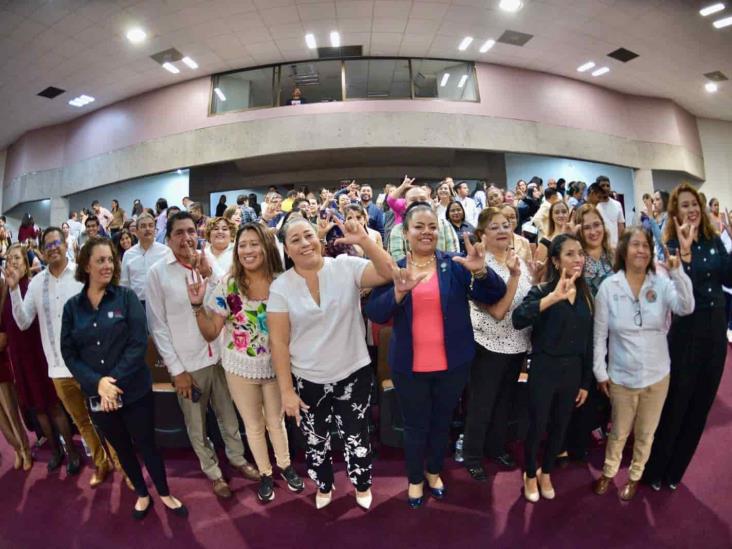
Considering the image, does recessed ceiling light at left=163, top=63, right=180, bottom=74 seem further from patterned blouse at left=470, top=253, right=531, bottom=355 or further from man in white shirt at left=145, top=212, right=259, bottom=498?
patterned blouse at left=470, top=253, right=531, bottom=355

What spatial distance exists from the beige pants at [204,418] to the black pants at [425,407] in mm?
1081

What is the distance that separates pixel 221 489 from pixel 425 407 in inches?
51.9

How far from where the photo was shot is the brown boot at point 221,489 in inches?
85.4

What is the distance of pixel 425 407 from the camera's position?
190 cm

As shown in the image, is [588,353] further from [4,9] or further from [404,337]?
[4,9]

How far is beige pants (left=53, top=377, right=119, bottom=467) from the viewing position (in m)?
2.27

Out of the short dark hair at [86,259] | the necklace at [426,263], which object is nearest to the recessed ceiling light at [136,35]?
the short dark hair at [86,259]

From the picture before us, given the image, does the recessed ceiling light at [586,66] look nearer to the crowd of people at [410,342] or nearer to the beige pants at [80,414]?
the crowd of people at [410,342]

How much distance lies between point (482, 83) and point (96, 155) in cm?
1001

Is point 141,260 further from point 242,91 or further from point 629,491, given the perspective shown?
point 242,91

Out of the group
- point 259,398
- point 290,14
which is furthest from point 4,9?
point 259,398

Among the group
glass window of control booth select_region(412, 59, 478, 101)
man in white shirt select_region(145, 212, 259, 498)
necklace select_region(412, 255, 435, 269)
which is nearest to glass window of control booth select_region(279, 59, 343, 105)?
glass window of control booth select_region(412, 59, 478, 101)

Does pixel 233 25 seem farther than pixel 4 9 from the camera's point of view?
Yes

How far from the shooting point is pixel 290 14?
271 inches
